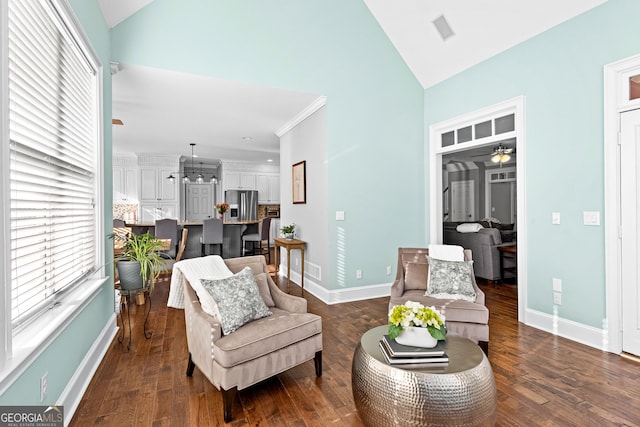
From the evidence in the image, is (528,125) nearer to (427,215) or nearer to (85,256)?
(427,215)

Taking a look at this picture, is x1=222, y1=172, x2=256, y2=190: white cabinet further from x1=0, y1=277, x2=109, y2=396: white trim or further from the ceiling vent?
x1=0, y1=277, x2=109, y2=396: white trim

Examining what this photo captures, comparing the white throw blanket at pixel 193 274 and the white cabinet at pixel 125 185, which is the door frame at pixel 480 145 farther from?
the white cabinet at pixel 125 185

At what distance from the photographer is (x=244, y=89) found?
13.0 feet

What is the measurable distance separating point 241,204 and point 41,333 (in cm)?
806

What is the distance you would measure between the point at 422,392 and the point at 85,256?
2.61 meters

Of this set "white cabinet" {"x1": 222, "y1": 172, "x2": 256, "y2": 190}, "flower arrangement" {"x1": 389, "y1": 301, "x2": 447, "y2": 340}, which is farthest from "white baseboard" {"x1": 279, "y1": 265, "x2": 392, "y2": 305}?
"white cabinet" {"x1": 222, "y1": 172, "x2": 256, "y2": 190}

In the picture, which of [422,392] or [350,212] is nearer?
[422,392]

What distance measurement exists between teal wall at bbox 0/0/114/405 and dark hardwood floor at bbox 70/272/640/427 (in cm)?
25

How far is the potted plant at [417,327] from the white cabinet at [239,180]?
8.41 metres

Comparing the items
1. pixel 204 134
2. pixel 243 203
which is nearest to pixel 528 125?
pixel 204 134

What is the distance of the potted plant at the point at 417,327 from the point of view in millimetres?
1800

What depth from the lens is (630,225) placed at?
2.78 metres

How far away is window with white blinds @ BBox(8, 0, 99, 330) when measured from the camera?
5.26ft

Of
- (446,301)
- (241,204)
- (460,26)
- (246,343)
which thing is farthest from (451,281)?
(241,204)
